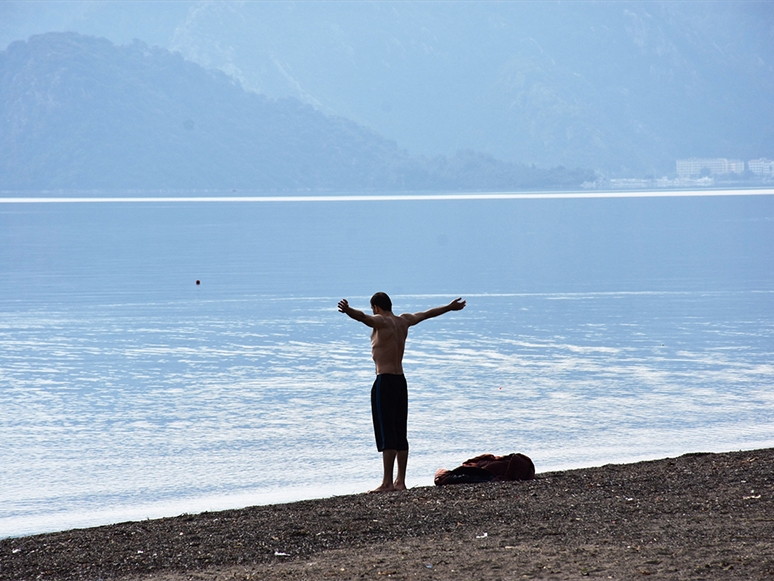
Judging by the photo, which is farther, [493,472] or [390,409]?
[493,472]

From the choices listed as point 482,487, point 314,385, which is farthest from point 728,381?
point 482,487

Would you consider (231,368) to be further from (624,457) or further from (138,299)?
(138,299)

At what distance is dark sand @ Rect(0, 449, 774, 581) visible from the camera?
21.5 feet

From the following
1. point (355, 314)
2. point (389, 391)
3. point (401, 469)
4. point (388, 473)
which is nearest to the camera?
point (355, 314)

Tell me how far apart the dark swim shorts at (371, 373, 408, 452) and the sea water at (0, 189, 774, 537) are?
858 mm

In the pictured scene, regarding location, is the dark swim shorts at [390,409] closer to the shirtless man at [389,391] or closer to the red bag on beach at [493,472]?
the shirtless man at [389,391]

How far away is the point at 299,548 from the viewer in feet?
23.7

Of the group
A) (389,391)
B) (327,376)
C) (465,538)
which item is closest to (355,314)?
(389,391)

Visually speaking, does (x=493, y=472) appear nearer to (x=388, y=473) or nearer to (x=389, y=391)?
(x=388, y=473)

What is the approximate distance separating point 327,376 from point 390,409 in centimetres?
628

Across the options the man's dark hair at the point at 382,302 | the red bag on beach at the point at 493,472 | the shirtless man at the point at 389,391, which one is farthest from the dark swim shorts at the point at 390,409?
the man's dark hair at the point at 382,302

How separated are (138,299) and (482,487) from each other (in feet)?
62.4

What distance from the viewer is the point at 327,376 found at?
1542cm

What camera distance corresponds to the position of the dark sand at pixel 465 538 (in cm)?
656
